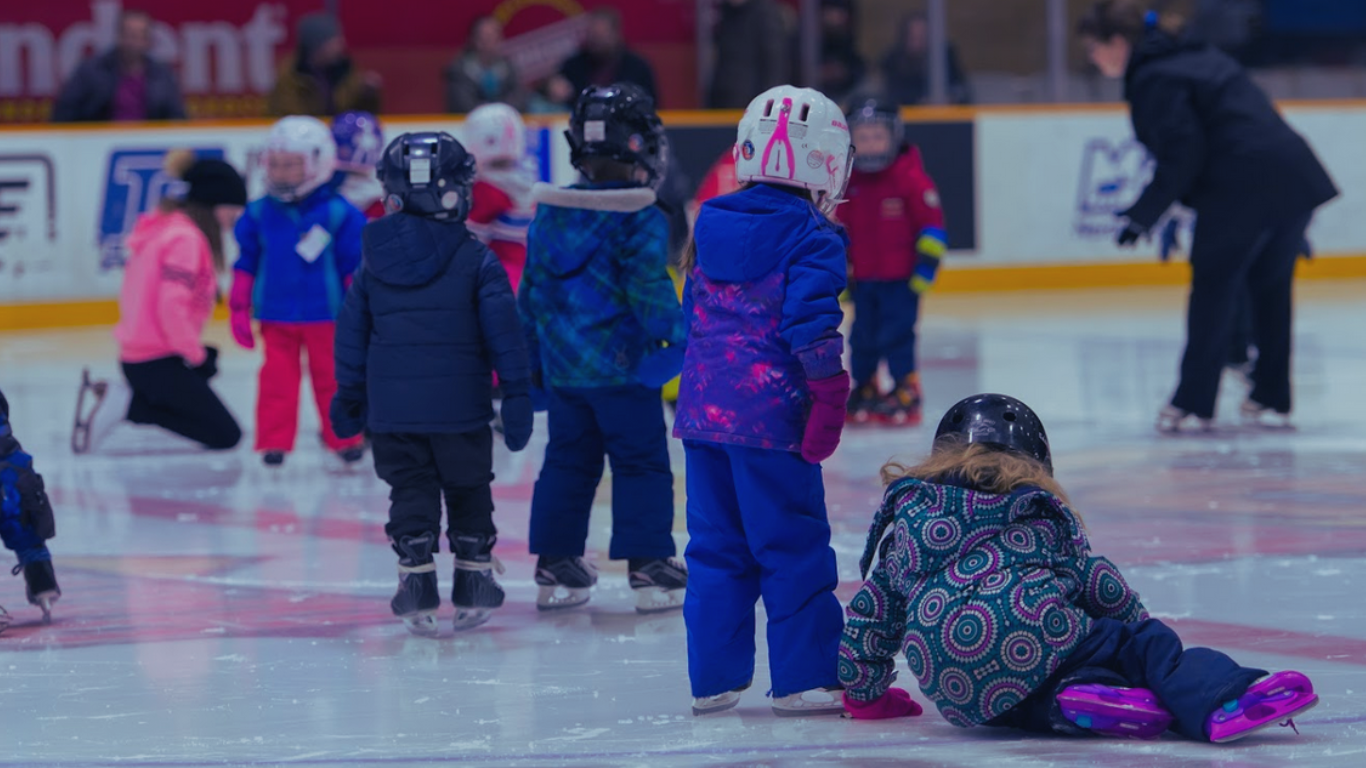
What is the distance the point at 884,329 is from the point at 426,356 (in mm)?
4506

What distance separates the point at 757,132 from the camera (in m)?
4.54

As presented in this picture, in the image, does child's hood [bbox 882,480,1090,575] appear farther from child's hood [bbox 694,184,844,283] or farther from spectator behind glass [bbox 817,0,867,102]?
spectator behind glass [bbox 817,0,867,102]

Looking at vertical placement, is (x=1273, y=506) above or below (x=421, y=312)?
below

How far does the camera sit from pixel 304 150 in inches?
327

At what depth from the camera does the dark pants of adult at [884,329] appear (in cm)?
957

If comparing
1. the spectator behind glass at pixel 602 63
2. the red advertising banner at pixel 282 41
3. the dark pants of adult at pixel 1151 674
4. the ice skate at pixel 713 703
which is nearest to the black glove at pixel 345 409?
the ice skate at pixel 713 703

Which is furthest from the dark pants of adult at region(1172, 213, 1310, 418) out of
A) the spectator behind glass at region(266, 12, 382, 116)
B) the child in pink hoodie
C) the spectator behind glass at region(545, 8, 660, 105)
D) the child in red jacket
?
the spectator behind glass at region(545, 8, 660, 105)

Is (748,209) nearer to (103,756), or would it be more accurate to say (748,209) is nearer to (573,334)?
(573,334)

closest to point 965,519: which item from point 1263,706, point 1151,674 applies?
point 1151,674

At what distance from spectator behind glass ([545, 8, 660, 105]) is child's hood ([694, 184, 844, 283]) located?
11.2 metres

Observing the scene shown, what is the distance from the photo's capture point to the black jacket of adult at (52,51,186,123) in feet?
47.0

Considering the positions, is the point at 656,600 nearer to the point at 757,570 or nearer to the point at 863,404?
the point at 757,570

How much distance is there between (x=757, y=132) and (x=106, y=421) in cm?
514

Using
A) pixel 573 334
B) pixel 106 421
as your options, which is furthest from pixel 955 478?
pixel 106 421
